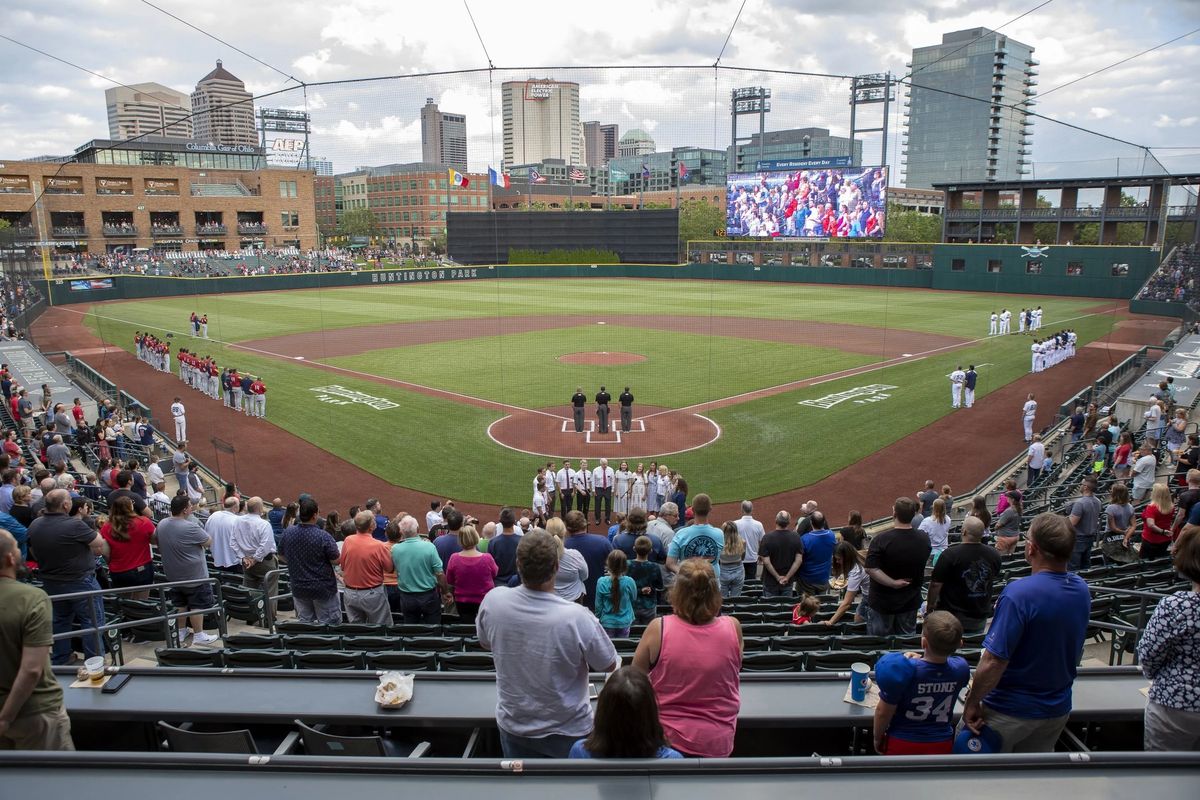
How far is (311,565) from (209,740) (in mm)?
3755

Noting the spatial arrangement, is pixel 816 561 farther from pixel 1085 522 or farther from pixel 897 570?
pixel 1085 522

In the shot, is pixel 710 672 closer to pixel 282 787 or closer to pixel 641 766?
pixel 641 766

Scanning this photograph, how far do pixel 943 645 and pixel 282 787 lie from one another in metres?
2.90

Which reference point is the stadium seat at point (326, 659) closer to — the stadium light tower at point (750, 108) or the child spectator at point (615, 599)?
the child spectator at point (615, 599)

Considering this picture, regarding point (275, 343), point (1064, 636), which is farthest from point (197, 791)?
point (275, 343)

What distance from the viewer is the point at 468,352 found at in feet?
114

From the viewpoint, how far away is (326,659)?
553 cm

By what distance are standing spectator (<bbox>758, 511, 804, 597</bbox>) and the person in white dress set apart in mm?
6996

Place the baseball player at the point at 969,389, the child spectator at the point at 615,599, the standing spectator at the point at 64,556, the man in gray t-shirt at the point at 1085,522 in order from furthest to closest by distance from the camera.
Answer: the baseball player at the point at 969,389
the man in gray t-shirt at the point at 1085,522
the standing spectator at the point at 64,556
the child spectator at the point at 615,599

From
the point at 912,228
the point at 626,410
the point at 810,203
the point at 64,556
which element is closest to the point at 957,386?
the point at 626,410

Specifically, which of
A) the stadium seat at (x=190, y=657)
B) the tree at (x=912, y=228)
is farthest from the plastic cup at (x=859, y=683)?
the tree at (x=912, y=228)

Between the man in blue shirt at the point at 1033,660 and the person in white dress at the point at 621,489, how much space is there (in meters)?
12.1

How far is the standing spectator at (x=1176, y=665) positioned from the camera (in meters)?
3.62

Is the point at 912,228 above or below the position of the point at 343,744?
above
